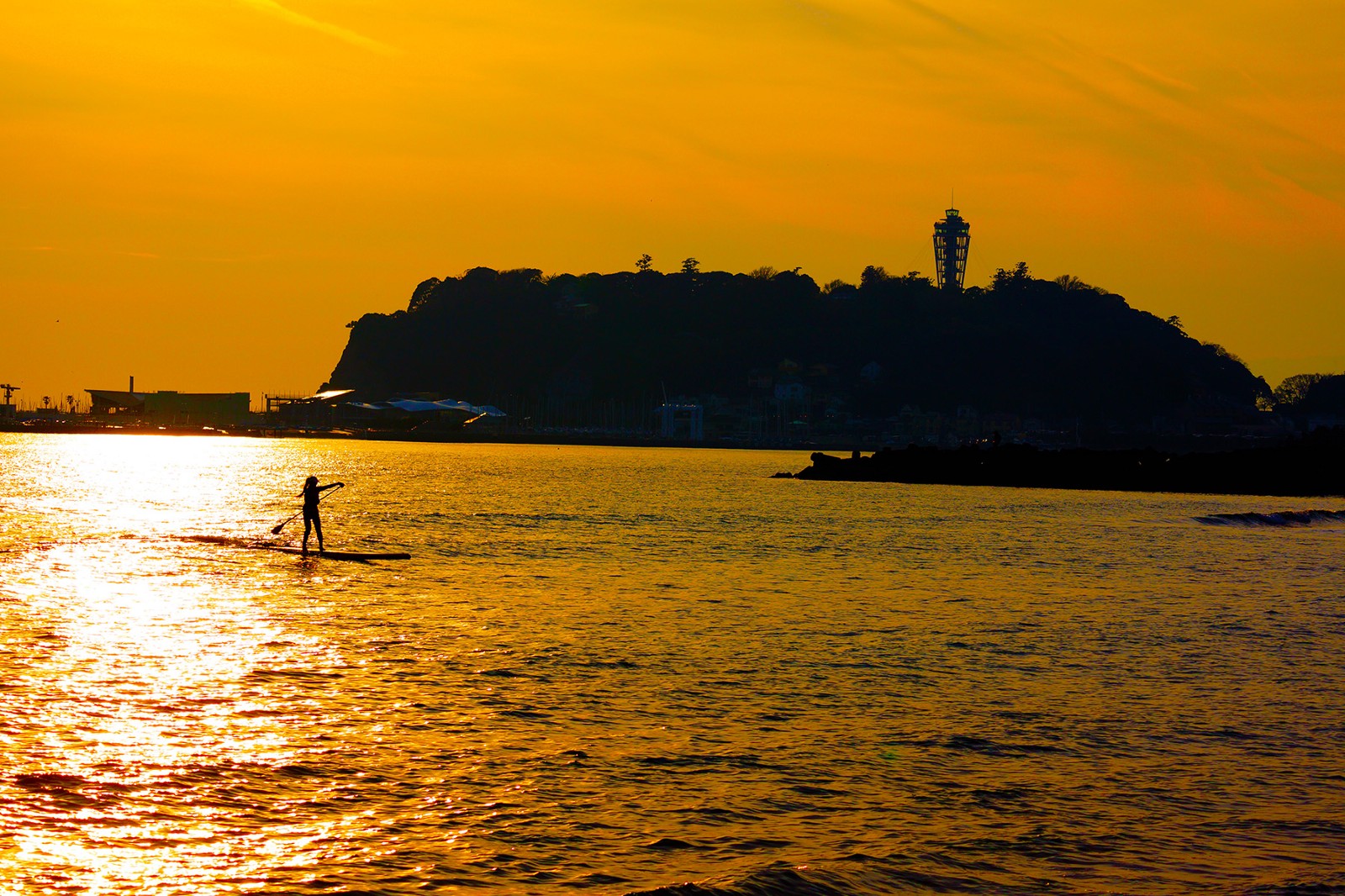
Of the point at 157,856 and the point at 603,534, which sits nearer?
the point at 157,856

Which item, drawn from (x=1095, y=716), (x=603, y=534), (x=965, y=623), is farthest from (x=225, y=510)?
(x=1095, y=716)

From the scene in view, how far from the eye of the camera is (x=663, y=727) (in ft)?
55.4

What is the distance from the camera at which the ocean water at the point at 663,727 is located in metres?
11.8

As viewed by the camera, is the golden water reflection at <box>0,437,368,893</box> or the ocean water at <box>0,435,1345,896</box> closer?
the golden water reflection at <box>0,437,368,893</box>

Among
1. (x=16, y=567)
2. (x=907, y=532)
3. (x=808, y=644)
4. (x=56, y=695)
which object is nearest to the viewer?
(x=56, y=695)

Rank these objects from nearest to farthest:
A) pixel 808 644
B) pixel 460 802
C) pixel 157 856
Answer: pixel 157 856 → pixel 460 802 → pixel 808 644

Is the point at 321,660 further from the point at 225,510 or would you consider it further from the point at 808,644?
the point at 225,510

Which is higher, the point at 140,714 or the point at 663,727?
the point at 140,714

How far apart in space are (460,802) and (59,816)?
3619mm

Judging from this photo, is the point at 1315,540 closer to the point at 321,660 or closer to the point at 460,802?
the point at 321,660

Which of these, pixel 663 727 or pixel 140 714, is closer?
pixel 140 714

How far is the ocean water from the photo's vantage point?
1176 cm

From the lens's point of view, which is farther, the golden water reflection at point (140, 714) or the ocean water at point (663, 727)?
the ocean water at point (663, 727)

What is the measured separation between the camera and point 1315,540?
52406 mm
